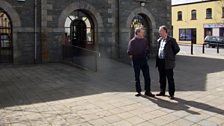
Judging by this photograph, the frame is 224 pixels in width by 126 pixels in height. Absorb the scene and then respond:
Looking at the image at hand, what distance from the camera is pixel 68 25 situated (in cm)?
1619

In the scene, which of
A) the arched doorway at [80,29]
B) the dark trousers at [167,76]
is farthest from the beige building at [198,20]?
the dark trousers at [167,76]

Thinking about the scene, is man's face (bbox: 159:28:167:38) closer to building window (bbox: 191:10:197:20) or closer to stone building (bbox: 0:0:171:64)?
stone building (bbox: 0:0:171:64)

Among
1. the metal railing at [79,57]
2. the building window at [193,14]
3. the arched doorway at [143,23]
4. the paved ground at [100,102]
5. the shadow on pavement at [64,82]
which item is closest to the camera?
the paved ground at [100,102]

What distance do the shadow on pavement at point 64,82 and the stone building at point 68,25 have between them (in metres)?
1.28

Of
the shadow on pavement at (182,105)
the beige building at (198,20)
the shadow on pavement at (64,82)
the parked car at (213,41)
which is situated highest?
the beige building at (198,20)

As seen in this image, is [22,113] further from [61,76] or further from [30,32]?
[30,32]

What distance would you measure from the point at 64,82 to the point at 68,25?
7.07 meters

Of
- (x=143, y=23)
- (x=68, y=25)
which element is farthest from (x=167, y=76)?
(x=143, y=23)

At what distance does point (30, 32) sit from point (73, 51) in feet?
7.39

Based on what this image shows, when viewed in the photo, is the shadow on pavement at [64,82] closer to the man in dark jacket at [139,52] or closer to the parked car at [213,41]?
the man in dark jacket at [139,52]

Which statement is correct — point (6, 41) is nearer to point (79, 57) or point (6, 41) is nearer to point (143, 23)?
point (79, 57)

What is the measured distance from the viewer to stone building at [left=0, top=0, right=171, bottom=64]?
14078 mm

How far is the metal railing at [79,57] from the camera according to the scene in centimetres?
1292

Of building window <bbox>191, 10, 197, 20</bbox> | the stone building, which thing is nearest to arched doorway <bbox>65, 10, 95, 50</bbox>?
the stone building
